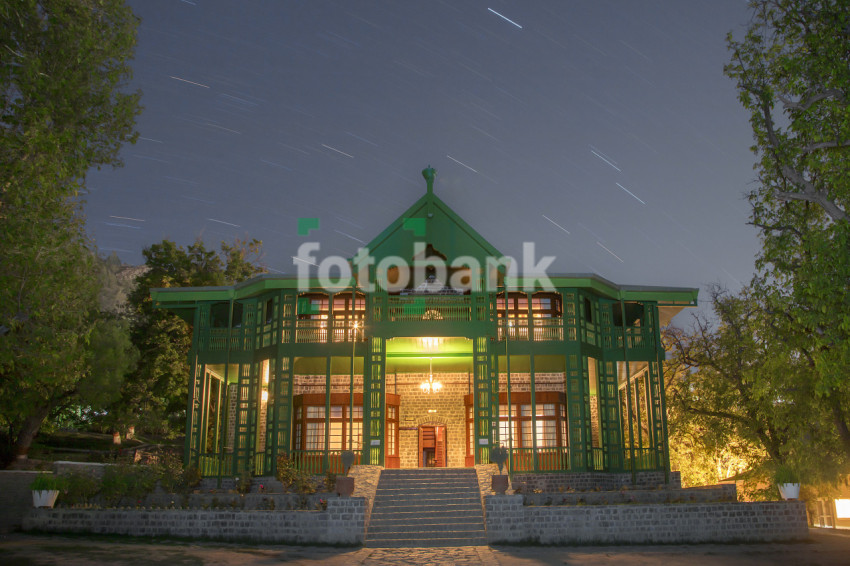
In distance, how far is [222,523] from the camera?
53.9ft

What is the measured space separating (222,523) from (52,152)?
9140mm

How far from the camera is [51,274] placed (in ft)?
48.6

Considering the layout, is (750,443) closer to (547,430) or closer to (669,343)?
(669,343)

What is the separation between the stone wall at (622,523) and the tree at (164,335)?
71.7 feet

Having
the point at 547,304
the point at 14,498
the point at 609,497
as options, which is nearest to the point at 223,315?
the point at 14,498

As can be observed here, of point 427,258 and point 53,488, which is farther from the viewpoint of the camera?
point 427,258

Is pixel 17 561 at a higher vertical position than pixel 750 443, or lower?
lower

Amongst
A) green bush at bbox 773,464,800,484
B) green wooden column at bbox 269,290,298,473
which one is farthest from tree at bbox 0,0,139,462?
green bush at bbox 773,464,800,484

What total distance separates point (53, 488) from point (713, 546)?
629 inches

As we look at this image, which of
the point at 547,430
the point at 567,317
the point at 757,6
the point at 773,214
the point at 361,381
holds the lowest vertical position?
the point at 547,430

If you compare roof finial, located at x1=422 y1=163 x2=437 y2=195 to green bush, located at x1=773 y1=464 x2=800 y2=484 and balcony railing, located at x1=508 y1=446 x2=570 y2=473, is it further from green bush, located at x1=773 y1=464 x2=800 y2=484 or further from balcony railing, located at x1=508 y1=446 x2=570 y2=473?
green bush, located at x1=773 y1=464 x2=800 y2=484

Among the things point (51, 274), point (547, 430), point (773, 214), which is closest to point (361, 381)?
point (547, 430)

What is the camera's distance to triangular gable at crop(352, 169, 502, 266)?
2252cm

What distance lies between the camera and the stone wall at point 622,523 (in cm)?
1645
